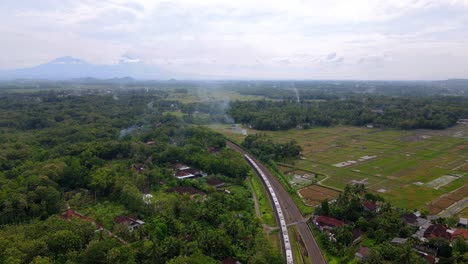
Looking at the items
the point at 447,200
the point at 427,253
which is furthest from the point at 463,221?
the point at 427,253

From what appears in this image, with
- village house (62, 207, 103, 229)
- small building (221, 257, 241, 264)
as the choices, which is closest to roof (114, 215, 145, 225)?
village house (62, 207, 103, 229)

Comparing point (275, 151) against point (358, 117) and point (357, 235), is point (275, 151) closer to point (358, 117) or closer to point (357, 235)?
point (357, 235)

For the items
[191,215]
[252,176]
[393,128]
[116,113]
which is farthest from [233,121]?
[191,215]

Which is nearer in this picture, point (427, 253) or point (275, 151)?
point (427, 253)

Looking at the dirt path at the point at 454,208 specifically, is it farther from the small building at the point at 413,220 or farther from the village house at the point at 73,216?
the village house at the point at 73,216

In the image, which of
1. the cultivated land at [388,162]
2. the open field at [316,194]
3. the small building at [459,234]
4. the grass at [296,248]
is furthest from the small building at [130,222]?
the small building at [459,234]

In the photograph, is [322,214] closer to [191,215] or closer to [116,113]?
[191,215]
